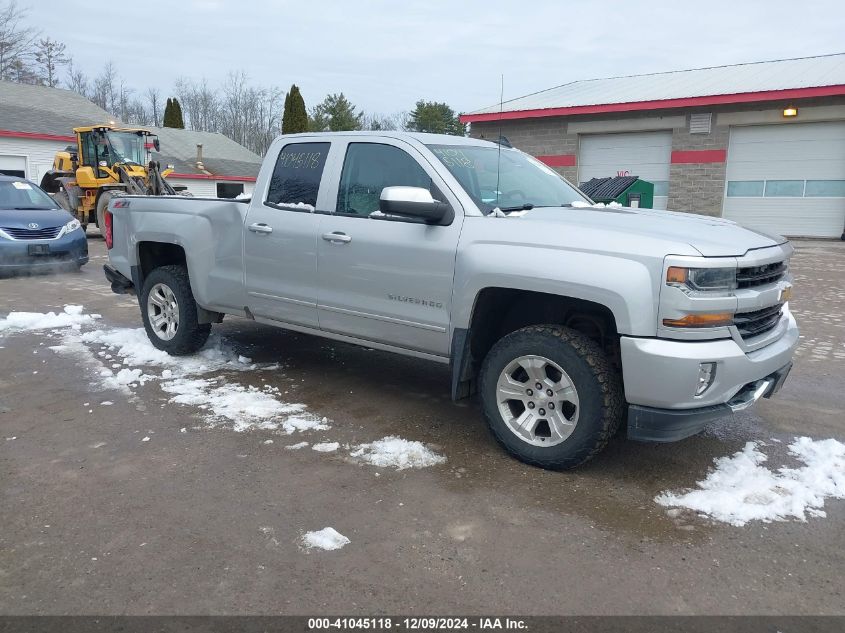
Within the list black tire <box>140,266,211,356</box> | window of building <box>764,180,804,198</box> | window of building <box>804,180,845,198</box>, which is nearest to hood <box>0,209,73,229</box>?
A: black tire <box>140,266,211,356</box>

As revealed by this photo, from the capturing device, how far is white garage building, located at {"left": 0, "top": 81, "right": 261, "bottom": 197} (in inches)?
1095

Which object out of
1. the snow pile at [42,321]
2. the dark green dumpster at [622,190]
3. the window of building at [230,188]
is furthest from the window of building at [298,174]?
the window of building at [230,188]

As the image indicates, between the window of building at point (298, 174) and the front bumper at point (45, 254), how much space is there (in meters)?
8.15

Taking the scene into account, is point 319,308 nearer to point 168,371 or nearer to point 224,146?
point 168,371

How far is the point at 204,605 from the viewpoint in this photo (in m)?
2.69

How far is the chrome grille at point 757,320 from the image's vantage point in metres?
3.64

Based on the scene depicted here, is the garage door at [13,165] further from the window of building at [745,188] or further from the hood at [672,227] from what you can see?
the hood at [672,227]

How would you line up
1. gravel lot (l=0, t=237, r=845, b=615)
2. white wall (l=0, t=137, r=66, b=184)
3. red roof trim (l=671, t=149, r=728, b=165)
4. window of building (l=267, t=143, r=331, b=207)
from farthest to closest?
white wall (l=0, t=137, r=66, b=184) → red roof trim (l=671, t=149, r=728, b=165) → window of building (l=267, t=143, r=331, b=207) → gravel lot (l=0, t=237, r=845, b=615)

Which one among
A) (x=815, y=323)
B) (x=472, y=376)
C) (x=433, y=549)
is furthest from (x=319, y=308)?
(x=815, y=323)

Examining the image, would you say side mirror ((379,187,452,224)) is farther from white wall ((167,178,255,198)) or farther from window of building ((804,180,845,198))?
white wall ((167,178,255,198))

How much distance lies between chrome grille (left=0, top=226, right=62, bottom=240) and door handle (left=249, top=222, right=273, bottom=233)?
824 centimetres

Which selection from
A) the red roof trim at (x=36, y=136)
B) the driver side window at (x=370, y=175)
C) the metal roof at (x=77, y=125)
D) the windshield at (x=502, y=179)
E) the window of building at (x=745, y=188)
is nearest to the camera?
the windshield at (x=502, y=179)
